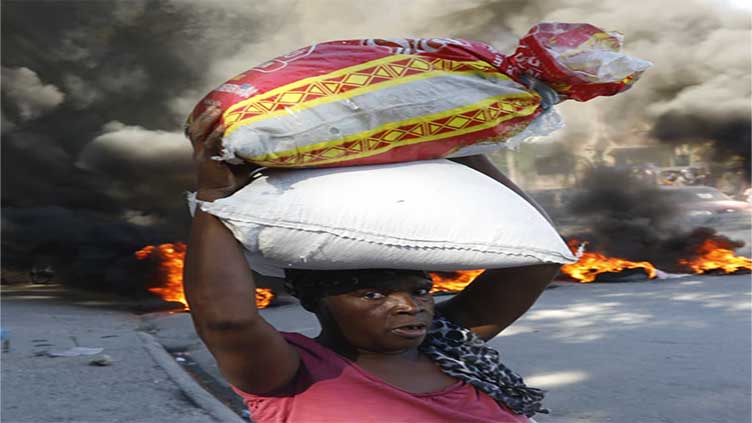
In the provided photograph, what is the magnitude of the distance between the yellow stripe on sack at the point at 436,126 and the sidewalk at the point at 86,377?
10.4 ft

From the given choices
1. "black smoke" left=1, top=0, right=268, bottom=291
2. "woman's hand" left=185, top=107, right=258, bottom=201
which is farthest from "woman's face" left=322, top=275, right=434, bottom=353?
"black smoke" left=1, top=0, right=268, bottom=291

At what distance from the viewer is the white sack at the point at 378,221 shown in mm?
1517

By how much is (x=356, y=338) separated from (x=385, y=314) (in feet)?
0.24

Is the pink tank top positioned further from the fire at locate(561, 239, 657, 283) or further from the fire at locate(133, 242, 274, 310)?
the fire at locate(561, 239, 657, 283)

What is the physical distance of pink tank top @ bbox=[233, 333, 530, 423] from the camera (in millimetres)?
1602

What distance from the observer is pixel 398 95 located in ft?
5.20

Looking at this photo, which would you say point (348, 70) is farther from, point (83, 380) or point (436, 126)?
point (83, 380)

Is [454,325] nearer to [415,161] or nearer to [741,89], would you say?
[415,161]

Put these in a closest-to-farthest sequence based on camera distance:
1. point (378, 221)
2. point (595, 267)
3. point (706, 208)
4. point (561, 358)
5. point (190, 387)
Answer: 1. point (378, 221)
2. point (190, 387)
3. point (561, 358)
4. point (595, 267)
5. point (706, 208)

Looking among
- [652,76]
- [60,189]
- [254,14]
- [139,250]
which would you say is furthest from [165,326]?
[652,76]

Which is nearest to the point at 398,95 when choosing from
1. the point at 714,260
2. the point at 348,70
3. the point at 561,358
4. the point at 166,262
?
the point at 348,70

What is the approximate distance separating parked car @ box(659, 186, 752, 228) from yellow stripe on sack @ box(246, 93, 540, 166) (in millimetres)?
7959

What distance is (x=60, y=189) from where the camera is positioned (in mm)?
8680

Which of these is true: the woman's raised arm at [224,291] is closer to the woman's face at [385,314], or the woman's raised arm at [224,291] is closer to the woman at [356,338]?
the woman at [356,338]
